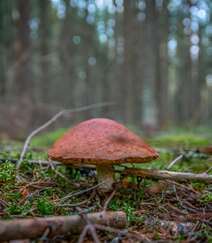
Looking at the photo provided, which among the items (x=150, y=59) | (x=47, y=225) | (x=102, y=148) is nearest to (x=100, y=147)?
(x=102, y=148)

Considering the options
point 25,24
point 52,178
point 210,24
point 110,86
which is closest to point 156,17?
point 25,24

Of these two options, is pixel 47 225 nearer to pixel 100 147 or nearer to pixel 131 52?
pixel 100 147

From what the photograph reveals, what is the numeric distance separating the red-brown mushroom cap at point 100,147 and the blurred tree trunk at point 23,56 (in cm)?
953

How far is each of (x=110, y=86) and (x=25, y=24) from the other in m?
16.3

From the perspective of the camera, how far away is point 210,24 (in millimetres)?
20531

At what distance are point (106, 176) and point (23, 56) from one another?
9779mm

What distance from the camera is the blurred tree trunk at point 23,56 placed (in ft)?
38.5

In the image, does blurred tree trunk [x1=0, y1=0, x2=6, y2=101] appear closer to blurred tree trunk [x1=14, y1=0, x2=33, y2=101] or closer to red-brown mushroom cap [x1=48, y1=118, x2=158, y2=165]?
blurred tree trunk [x1=14, y1=0, x2=33, y2=101]

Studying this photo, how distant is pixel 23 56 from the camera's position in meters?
11.7

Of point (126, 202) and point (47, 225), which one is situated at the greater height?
point (47, 225)

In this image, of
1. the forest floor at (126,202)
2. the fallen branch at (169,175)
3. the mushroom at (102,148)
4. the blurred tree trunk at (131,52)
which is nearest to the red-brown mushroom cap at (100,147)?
the mushroom at (102,148)

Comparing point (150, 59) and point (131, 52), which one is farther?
point (131, 52)

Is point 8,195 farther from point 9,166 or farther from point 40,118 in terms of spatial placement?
point 40,118

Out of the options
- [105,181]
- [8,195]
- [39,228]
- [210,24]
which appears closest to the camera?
[39,228]
